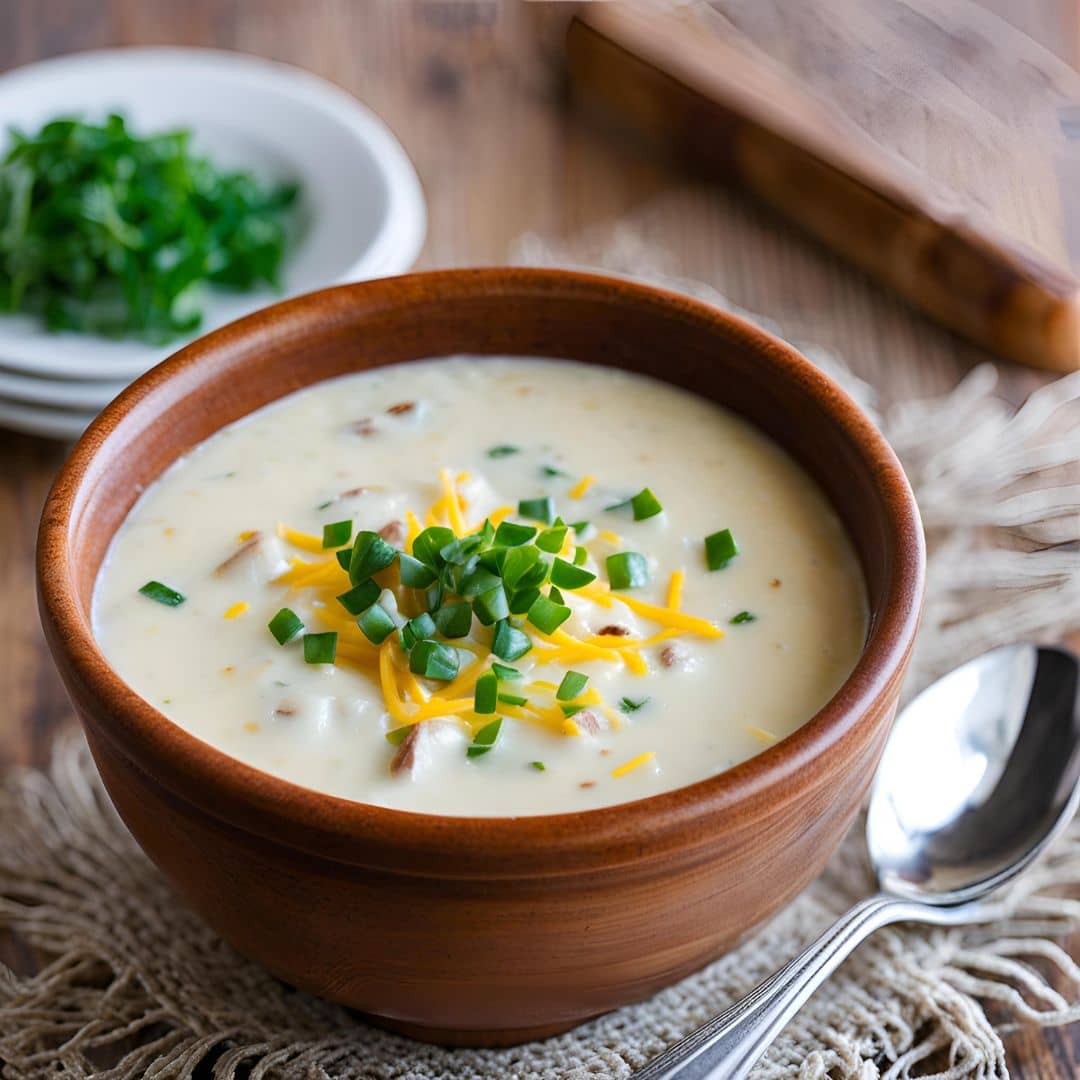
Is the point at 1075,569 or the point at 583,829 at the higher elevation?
the point at 583,829

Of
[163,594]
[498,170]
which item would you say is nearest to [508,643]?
[163,594]

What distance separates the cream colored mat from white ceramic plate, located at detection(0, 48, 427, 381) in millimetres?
1123

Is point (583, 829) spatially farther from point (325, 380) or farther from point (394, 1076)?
point (325, 380)

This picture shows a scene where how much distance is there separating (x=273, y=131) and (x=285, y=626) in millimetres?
1834

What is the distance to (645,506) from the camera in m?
1.75

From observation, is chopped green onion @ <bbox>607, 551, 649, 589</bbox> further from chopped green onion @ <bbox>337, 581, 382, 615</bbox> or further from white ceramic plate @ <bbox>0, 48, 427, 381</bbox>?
white ceramic plate @ <bbox>0, 48, 427, 381</bbox>

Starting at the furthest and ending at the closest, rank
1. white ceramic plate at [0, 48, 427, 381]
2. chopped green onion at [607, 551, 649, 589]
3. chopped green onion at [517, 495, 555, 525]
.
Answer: white ceramic plate at [0, 48, 427, 381]
chopped green onion at [517, 495, 555, 525]
chopped green onion at [607, 551, 649, 589]

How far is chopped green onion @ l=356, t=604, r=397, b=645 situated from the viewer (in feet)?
5.09

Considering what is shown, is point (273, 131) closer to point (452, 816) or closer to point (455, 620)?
point (455, 620)

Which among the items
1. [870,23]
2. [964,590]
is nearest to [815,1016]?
[964,590]

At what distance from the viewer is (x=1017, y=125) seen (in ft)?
9.36

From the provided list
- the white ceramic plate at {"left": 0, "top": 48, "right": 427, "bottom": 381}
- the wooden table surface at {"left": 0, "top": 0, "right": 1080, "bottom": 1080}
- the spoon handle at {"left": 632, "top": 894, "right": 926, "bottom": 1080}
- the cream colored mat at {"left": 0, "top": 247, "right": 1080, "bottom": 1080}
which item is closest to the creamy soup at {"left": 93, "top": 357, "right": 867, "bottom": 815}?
the spoon handle at {"left": 632, "top": 894, "right": 926, "bottom": 1080}

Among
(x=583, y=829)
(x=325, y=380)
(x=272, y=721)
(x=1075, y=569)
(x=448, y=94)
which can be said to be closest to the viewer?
(x=583, y=829)

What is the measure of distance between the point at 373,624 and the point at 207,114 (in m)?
1.97
